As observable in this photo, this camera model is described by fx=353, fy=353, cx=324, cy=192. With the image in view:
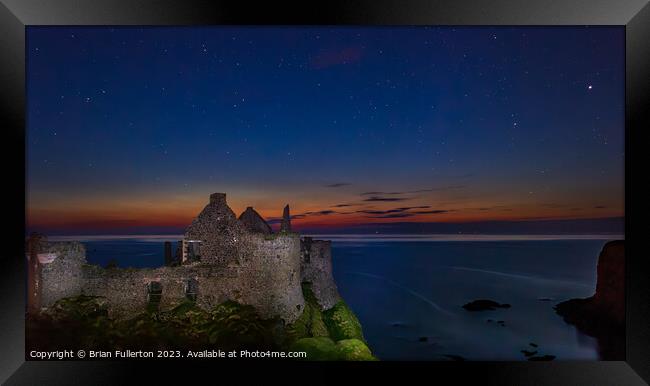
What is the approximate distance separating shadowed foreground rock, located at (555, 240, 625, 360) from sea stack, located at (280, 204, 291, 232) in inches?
142

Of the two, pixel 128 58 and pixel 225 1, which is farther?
pixel 128 58

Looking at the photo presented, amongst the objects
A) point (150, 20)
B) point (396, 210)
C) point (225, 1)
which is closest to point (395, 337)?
point (396, 210)

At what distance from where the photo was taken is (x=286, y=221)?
472cm

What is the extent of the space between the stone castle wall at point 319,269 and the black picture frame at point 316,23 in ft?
4.63

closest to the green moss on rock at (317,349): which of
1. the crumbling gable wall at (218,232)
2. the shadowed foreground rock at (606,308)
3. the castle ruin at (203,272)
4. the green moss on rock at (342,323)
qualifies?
the castle ruin at (203,272)

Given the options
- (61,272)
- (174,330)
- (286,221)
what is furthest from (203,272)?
(61,272)

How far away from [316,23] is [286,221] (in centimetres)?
244

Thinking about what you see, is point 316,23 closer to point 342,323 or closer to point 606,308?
point 342,323

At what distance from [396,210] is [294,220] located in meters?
1.37

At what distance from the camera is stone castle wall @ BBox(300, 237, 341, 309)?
17.7 feet

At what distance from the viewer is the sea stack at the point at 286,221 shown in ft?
15.3

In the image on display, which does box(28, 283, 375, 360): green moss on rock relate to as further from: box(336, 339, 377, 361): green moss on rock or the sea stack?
the sea stack

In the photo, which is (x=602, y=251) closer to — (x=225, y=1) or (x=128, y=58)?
(x=225, y=1)

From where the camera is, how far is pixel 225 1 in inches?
145
